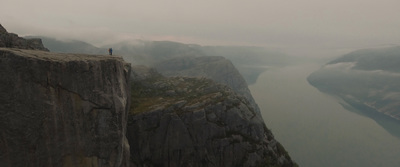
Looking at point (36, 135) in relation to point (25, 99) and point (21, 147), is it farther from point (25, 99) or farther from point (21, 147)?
point (25, 99)

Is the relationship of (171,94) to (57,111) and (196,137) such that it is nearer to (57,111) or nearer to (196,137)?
(196,137)

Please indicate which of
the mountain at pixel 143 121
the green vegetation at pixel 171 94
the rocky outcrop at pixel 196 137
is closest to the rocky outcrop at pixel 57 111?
the mountain at pixel 143 121

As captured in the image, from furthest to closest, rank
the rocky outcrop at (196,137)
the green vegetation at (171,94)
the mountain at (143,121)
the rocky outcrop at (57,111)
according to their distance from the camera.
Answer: the green vegetation at (171,94), the rocky outcrop at (196,137), the mountain at (143,121), the rocky outcrop at (57,111)

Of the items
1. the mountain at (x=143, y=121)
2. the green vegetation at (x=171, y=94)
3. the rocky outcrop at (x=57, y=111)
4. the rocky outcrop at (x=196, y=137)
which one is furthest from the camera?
the green vegetation at (x=171, y=94)

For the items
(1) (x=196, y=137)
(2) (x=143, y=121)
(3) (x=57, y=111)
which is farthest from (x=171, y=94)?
(3) (x=57, y=111)

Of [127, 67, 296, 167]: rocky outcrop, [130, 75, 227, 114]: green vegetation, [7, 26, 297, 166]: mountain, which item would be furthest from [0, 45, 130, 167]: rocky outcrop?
[130, 75, 227, 114]: green vegetation

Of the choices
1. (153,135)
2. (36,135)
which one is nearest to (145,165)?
(153,135)

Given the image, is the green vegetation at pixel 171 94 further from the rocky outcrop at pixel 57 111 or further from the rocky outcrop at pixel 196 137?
the rocky outcrop at pixel 57 111

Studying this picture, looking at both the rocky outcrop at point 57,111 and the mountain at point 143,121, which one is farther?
the mountain at point 143,121

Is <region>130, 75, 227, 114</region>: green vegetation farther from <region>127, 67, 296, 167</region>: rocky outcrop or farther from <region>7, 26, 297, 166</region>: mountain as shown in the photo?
<region>127, 67, 296, 167</region>: rocky outcrop
